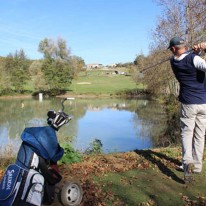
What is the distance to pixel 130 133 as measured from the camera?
795 inches

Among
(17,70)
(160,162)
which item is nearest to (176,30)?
(160,162)

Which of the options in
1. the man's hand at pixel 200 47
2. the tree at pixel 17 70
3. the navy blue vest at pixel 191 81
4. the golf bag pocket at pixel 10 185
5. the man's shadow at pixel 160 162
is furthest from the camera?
the tree at pixel 17 70

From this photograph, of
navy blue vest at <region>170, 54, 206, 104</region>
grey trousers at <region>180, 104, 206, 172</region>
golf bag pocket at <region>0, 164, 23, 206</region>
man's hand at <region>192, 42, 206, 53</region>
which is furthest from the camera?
grey trousers at <region>180, 104, 206, 172</region>

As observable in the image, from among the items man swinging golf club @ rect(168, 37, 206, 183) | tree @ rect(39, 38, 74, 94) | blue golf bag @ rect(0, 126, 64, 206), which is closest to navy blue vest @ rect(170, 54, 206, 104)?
man swinging golf club @ rect(168, 37, 206, 183)

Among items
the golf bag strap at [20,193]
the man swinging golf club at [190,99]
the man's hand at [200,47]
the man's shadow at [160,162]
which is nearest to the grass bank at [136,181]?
the man's shadow at [160,162]

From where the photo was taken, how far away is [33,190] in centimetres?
420

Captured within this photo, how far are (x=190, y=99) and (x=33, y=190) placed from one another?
3.03 metres

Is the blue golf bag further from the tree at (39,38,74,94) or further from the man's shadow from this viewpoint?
the tree at (39,38,74,94)

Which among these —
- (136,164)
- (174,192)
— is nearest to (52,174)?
(174,192)

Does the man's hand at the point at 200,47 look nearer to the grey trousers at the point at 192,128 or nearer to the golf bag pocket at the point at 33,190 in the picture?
the grey trousers at the point at 192,128

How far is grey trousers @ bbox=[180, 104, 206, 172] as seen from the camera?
575cm

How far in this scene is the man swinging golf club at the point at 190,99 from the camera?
5.65 meters

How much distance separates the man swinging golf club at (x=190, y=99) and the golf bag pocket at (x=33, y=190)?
2.61 metres

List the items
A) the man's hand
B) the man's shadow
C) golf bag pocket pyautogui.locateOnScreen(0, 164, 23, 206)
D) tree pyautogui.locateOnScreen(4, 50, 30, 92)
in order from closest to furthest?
1. golf bag pocket pyautogui.locateOnScreen(0, 164, 23, 206)
2. the man's hand
3. the man's shadow
4. tree pyautogui.locateOnScreen(4, 50, 30, 92)
